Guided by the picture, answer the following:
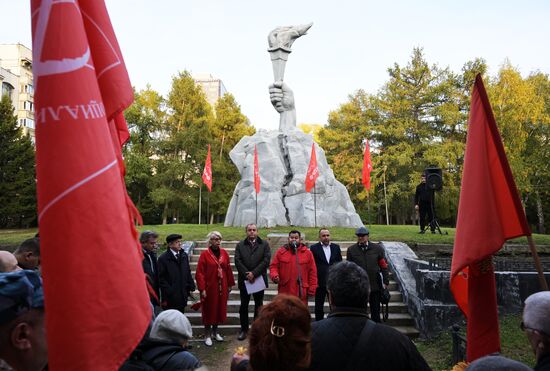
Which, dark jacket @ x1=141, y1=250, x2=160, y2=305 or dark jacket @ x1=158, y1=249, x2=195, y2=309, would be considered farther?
dark jacket @ x1=158, y1=249, x2=195, y2=309

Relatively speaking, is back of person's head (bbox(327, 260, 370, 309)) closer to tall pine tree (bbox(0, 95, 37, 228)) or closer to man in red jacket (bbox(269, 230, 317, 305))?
man in red jacket (bbox(269, 230, 317, 305))

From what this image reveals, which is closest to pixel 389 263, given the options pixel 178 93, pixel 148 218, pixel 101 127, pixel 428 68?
pixel 101 127

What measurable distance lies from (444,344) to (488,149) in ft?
14.9

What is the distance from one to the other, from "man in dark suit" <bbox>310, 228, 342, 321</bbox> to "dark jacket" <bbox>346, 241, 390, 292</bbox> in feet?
1.15

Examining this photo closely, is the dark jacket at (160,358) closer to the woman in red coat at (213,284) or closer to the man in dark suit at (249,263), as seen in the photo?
the woman in red coat at (213,284)

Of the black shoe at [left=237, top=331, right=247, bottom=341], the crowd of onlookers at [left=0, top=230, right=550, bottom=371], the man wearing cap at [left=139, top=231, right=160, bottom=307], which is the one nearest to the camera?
the crowd of onlookers at [left=0, top=230, right=550, bottom=371]

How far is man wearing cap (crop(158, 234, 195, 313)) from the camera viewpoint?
21.7 ft

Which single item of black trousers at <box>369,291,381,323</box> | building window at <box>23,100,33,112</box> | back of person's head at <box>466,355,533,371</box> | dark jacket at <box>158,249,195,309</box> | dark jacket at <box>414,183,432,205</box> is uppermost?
building window at <box>23,100,33,112</box>

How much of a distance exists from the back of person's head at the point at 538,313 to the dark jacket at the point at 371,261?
481 centimetres

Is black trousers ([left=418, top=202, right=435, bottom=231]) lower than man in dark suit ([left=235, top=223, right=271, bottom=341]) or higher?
higher

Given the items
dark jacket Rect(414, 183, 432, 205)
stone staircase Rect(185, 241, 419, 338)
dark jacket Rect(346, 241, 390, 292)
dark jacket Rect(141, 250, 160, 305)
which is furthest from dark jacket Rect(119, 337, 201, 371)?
dark jacket Rect(414, 183, 432, 205)

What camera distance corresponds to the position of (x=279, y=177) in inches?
720

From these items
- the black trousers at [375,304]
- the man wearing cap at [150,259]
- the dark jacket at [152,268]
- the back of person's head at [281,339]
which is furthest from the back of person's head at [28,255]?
the black trousers at [375,304]

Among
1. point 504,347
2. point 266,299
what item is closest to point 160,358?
point 504,347
